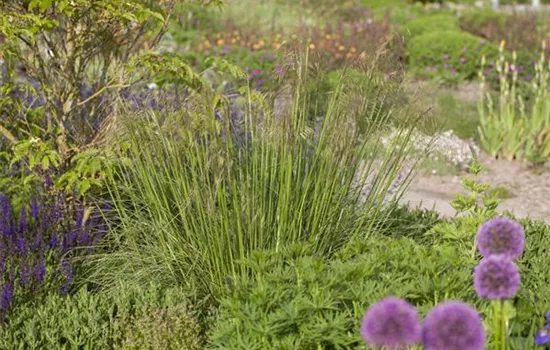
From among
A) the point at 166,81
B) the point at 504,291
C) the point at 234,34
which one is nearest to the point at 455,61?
the point at 234,34

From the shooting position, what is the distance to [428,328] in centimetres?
207

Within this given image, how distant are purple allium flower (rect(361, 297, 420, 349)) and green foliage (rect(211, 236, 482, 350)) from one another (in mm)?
807

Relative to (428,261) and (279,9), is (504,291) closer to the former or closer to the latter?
(428,261)

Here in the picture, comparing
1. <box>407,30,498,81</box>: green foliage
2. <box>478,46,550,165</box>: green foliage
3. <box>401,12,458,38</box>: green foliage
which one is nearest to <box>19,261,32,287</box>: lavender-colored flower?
<box>478,46,550,165</box>: green foliage

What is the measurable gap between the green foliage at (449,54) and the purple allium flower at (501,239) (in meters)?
9.44

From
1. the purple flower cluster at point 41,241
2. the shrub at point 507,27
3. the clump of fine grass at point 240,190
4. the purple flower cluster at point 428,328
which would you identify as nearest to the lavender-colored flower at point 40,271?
the purple flower cluster at point 41,241

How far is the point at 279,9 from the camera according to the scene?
15.9 metres

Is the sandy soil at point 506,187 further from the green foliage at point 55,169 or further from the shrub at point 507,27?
the shrub at point 507,27

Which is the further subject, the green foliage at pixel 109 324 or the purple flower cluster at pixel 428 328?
the green foliage at pixel 109 324

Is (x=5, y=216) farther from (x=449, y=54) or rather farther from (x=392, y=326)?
(x=449, y=54)

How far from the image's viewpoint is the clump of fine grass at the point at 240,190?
3.75 m

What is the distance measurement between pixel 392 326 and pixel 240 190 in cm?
182

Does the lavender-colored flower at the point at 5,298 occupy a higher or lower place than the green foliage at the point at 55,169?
lower

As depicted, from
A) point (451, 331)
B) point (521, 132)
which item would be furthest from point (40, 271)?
point (521, 132)
